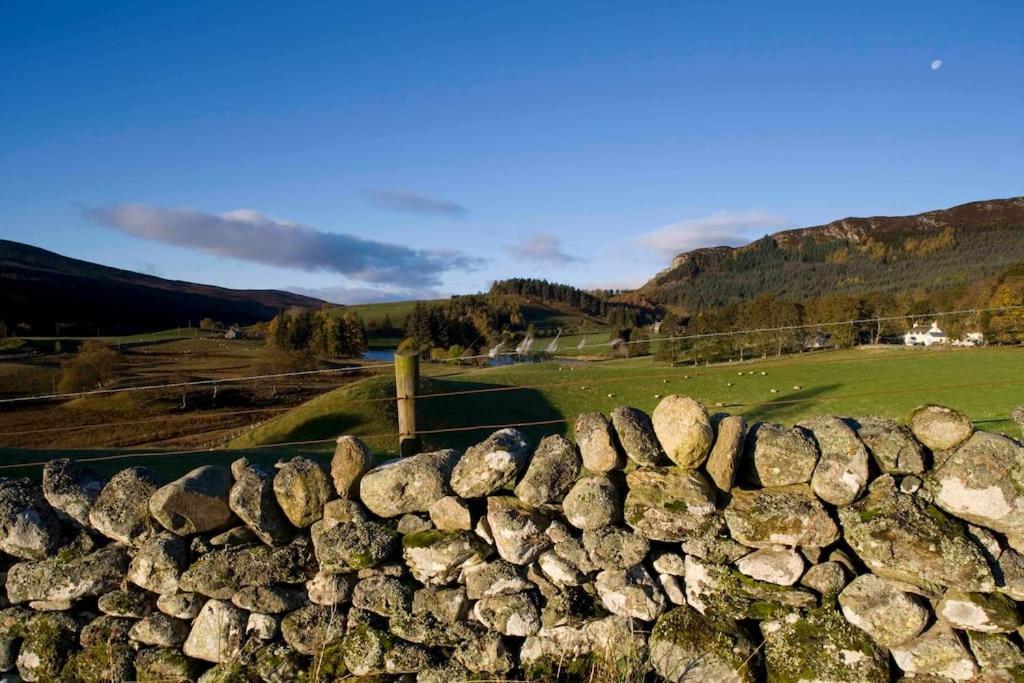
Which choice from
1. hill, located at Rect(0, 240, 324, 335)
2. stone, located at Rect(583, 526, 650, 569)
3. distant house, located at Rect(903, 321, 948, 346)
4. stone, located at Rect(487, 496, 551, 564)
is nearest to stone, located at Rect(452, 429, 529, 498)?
stone, located at Rect(487, 496, 551, 564)

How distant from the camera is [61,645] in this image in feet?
12.8

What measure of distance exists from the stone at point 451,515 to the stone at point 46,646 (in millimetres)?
2536

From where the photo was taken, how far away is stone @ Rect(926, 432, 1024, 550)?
11.3 feet

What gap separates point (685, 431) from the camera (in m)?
3.76

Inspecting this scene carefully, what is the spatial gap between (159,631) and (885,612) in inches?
175

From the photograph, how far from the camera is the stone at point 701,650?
337 centimetres

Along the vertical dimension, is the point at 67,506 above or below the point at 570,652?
above

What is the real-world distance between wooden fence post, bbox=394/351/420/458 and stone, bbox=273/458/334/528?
867mm

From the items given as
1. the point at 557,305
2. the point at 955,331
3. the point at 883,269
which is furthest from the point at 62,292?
the point at 883,269

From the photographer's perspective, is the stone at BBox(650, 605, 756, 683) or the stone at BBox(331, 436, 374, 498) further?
the stone at BBox(331, 436, 374, 498)

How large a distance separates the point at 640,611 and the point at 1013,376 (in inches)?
1009

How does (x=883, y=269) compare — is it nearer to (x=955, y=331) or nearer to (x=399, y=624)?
(x=955, y=331)

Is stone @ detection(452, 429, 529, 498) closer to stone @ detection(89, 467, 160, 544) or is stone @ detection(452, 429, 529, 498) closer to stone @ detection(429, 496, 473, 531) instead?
stone @ detection(429, 496, 473, 531)

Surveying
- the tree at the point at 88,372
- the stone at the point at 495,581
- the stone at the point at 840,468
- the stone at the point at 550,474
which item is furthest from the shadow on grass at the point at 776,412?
the tree at the point at 88,372
